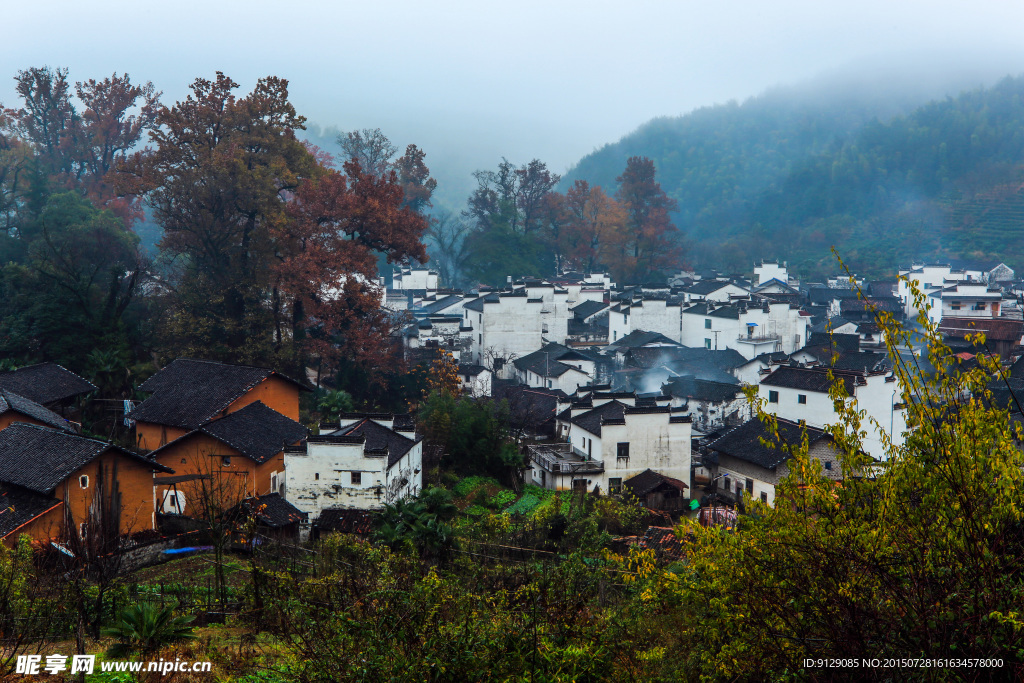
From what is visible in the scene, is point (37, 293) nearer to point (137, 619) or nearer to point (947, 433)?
point (137, 619)

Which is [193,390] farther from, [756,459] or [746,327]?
[746,327]

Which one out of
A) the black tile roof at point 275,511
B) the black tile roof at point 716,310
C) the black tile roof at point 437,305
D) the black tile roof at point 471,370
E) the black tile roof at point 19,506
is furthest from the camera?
the black tile roof at point 437,305

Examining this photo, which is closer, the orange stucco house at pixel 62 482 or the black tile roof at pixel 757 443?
the orange stucco house at pixel 62 482

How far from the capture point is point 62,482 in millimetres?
13188

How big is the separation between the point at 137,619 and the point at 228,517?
4677 mm

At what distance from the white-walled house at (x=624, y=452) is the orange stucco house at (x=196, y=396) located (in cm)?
822

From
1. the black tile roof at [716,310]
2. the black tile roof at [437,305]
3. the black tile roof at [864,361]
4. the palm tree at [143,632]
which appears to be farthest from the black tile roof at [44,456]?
the black tile roof at [716,310]

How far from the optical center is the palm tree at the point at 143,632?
726 cm

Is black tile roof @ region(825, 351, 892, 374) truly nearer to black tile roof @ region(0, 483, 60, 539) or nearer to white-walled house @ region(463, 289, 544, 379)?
white-walled house @ region(463, 289, 544, 379)

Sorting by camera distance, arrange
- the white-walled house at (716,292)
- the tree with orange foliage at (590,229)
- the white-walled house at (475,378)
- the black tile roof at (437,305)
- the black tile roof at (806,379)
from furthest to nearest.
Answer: the tree with orange foliage at (590,229), the white-walled house at (716,292), the black tile roof at (437,305), the white-walled house at (475,378), the black tile roof at (806,379)

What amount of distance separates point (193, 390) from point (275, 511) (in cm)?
593

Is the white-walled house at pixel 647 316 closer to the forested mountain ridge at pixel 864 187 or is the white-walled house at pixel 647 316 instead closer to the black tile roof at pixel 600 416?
the black tile roof at pixel 600 416

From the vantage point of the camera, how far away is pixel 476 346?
113ft

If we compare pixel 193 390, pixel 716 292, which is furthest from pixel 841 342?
pixel 193 390
